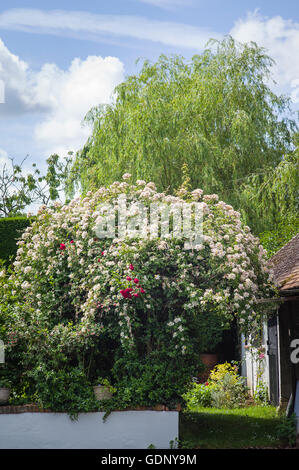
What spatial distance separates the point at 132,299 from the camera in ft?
24.7

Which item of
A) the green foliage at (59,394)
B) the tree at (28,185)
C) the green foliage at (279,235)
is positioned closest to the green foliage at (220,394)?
the green foliage at (279,235)

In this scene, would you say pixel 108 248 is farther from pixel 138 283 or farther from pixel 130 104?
pixel 130 104

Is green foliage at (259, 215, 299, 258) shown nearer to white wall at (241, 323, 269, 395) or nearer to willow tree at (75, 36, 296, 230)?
willow tree at (75, 36, 296, 230)

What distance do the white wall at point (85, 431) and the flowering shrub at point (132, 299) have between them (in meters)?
0.32

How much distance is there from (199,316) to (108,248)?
1.74 m

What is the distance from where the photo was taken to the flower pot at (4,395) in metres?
7.48

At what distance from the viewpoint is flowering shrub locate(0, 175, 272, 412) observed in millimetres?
7500

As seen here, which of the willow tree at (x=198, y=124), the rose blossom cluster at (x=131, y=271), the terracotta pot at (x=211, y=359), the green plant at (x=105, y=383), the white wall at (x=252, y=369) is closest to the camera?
the green plant at (x=105, y=383)

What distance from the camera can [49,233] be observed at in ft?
27.6

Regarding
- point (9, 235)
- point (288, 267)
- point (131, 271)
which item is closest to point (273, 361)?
point (288, 267)

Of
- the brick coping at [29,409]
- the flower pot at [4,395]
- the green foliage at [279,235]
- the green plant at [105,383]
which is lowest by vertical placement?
the brick coping at [29,409]

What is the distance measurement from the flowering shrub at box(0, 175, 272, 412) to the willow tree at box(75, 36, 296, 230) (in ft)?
21.5

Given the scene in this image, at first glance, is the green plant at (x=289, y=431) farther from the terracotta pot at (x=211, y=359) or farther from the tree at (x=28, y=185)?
the tree at (x=28, y=185)

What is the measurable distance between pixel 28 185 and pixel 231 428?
22.7m
